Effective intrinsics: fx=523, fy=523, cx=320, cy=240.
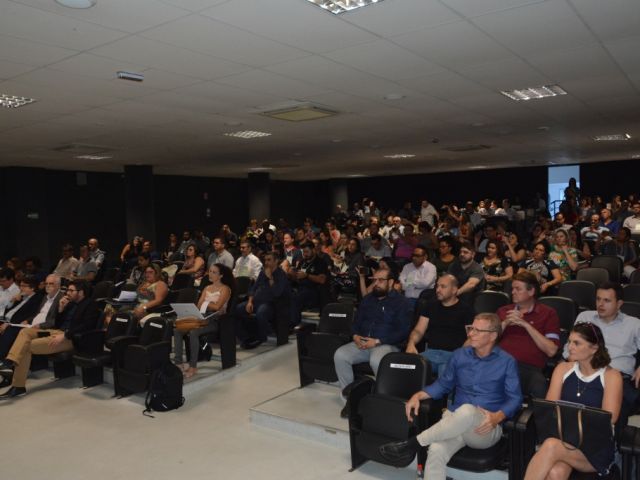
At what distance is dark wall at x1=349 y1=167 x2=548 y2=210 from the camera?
19.8 metres

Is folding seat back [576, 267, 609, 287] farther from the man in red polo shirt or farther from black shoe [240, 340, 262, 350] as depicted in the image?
black shoe [240, 340, 262, 350]

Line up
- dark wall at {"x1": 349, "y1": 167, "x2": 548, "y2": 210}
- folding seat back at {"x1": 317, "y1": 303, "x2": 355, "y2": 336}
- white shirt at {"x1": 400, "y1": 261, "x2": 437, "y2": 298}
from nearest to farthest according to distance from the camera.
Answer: folding seat back at {"x1": 317, "y1": 303, "x2": 355, "y2": 336} < white shirt at {"x1": 400, "y1": 261, "x2": 437, "y2": 298} < dark wall at {"x1": 349, "y1": 167, "x2": 548, "y2": 210}

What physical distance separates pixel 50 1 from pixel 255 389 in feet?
12.6

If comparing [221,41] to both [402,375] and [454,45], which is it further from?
[402,375]

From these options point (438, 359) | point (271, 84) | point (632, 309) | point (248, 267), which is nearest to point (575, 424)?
point (438, 359)

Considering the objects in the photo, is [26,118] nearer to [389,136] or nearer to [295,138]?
[295,138]

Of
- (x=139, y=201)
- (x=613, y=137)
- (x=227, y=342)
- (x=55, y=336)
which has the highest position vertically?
(x=613, y=137)

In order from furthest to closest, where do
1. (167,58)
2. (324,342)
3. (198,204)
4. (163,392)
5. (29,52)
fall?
(198,204), (163,392), (324,342), (167,58), (29,52)

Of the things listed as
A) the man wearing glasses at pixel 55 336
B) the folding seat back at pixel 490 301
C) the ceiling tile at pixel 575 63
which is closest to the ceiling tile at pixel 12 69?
the man wearing glasses at pixel 55 336

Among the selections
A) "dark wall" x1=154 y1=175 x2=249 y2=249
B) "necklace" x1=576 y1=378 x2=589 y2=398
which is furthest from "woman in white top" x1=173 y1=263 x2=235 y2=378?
"dark wall" x1=154 y1=175 x2=249 y2=249

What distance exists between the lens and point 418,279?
601cm

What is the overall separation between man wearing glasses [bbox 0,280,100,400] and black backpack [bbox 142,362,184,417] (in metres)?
1.38

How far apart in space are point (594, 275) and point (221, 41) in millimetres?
4657

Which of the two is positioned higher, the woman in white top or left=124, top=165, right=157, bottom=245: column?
left=124, top=165, right=157, bottom=245: column
